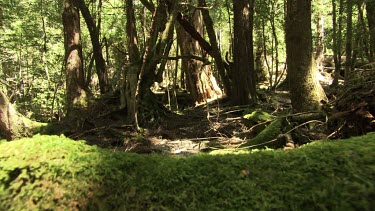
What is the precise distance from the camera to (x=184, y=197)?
6.18 feet

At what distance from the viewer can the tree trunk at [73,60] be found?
9867 mm

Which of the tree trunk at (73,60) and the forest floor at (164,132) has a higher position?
the tree trunk at (73,60)

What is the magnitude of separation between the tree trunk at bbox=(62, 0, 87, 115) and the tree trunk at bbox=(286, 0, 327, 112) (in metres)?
6.16

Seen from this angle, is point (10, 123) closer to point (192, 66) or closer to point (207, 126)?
point (207, 126)

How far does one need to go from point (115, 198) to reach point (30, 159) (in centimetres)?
62

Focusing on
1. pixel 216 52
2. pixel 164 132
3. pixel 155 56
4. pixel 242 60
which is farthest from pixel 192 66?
pixel 164 132

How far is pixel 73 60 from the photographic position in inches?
394

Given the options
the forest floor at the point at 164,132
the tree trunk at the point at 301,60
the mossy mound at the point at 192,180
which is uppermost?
the tree trunk at the point at 301,60

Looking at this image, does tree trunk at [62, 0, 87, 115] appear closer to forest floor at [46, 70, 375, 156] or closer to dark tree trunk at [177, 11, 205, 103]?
forest floor at [46, 70, 375, 156]

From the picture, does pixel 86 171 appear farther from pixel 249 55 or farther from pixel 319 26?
pixel 319 26

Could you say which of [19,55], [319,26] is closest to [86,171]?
[19,55]

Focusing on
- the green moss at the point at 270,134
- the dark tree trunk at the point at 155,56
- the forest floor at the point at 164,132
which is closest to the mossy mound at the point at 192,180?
the green moss at the point at 270,134

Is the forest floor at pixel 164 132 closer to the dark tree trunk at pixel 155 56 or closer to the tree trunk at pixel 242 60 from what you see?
the dark tree trunk at pixel 155 56

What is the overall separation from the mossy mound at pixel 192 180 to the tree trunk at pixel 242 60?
7914 mm
